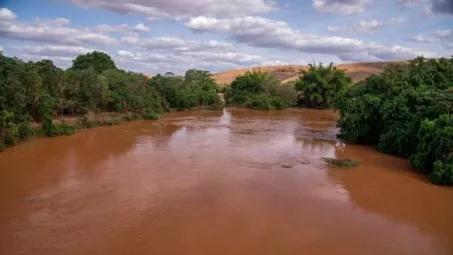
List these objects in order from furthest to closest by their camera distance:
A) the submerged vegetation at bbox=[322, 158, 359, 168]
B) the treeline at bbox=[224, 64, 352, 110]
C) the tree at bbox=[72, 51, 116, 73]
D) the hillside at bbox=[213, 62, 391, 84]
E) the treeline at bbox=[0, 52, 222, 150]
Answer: the hillside at bbox=[213, 62, 391, 84] < the treeline at bbox=[224, 64, 352, 110] < the tree at bbox=[72, 51, 116, 73] < the treeline at bbox=[0, 52, 222, 150] < the submerged vegetation at bbox=[322, 158, 359, 168]

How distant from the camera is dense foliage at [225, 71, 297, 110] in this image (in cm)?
3888

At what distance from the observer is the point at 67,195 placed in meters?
11.0

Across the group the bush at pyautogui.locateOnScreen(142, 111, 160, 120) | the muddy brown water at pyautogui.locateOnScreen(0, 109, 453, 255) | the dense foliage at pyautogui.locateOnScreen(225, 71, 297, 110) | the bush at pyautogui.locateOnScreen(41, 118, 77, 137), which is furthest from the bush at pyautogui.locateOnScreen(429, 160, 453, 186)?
the dense foliage at pyautogui.locateOnScreen(225, 71, 297, 110)

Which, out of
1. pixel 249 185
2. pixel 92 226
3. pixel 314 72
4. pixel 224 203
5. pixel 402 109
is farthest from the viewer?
pixel 314 72

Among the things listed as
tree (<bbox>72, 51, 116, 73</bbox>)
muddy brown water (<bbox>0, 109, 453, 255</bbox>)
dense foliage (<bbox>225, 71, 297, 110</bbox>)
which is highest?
tree (<bbox>72, 51, 116, 73</bbox>)

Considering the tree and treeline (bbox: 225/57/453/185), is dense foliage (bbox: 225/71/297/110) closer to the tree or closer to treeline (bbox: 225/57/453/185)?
the tree

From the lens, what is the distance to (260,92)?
131ft

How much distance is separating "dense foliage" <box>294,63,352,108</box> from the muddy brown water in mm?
20569

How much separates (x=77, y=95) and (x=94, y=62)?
12.2 m

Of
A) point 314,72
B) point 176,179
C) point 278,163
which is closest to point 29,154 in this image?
point 176,179

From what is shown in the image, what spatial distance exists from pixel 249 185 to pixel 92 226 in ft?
16.7

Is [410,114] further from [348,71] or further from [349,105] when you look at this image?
[348,71]

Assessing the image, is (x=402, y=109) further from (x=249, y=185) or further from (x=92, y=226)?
Result: (x=92, y=226)

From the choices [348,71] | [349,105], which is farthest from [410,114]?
[348,71]
